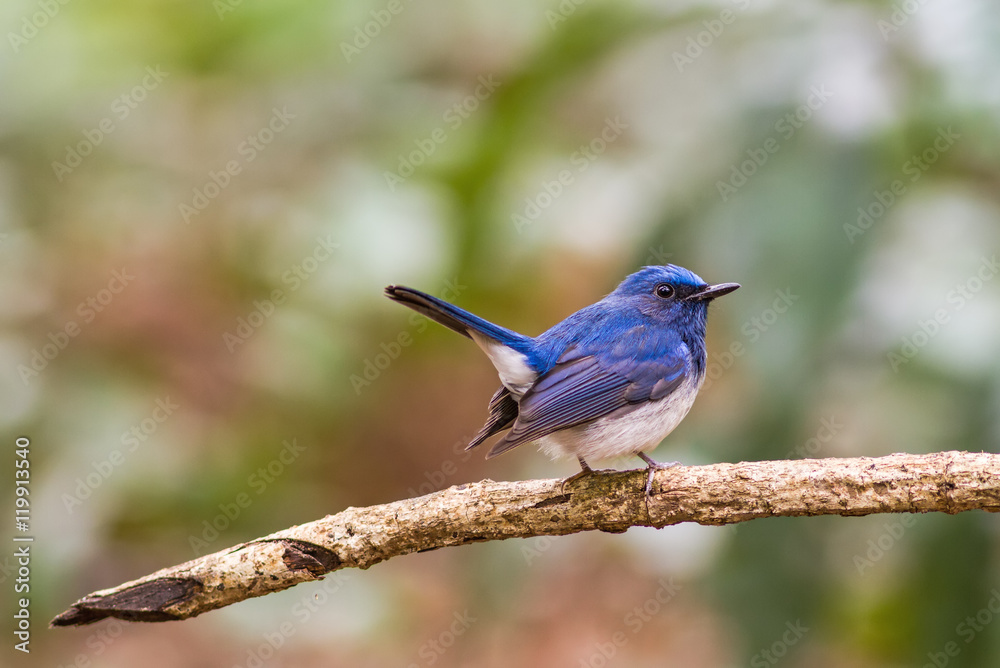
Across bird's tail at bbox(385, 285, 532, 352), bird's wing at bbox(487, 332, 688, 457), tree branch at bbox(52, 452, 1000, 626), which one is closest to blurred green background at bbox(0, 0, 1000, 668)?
bird's wing at bbox(487, 332, 688, 457)

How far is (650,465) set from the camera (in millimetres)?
3307

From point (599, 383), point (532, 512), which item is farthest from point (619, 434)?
point (532, 512)

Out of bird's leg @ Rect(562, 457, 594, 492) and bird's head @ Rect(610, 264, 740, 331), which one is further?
bird's head @ Rect(610, 264, 740, 331)

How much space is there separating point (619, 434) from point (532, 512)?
31.4 inches

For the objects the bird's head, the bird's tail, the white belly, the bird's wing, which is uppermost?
the bird's tail

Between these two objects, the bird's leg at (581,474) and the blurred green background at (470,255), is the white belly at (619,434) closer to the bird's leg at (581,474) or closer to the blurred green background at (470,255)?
the bird's leg at (581,474)

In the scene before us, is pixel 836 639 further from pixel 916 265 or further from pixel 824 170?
pixel 824 170

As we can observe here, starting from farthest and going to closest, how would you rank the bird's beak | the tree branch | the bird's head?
the bird's head
the bird's beak
the tree branch

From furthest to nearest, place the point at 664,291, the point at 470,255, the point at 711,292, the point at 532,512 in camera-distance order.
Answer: the point at 664,291 → the point at 711,292 → the point at 470,255 → the point at 532,512

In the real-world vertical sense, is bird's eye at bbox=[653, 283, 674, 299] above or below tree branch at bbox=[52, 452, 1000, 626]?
above

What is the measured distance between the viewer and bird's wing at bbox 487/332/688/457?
3.55 metres

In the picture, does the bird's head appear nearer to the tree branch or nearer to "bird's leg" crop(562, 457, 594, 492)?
"bird's leg" crop(562, 457, 594, 492)

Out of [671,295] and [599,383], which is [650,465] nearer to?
[599,383]

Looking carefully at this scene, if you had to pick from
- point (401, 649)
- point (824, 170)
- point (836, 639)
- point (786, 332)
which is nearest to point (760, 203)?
point (824, 170)
